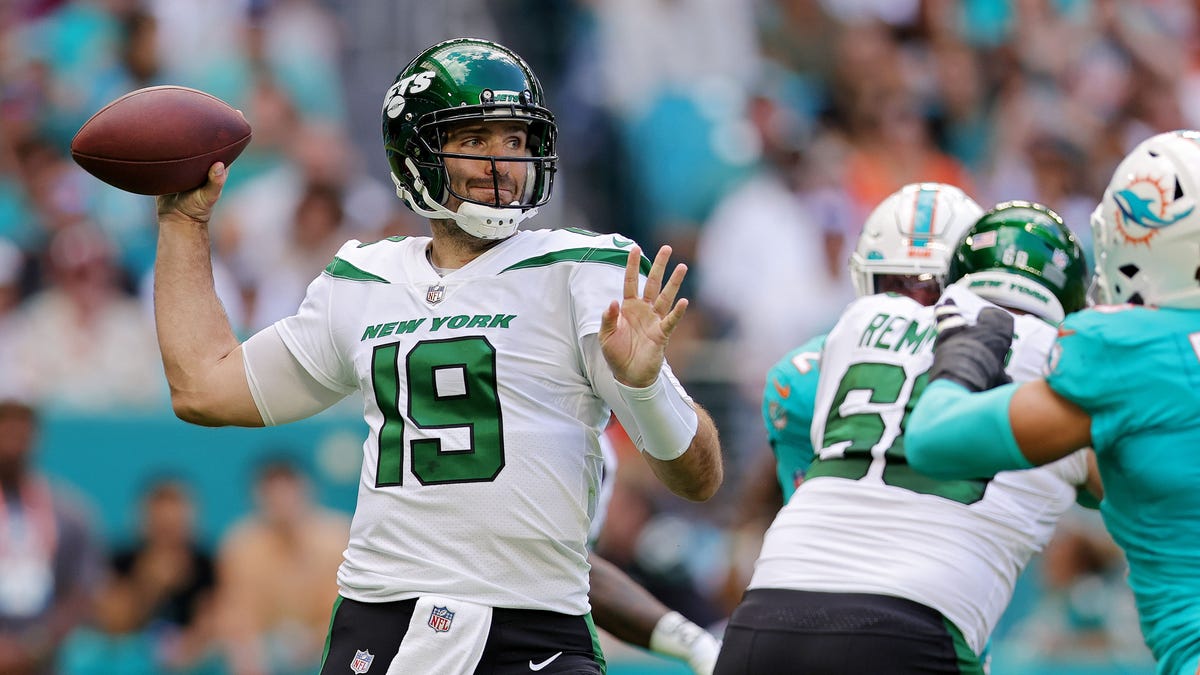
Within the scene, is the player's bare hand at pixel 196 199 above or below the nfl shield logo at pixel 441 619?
above

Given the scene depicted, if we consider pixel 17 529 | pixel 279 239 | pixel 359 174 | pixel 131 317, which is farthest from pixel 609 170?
pixel 17 529

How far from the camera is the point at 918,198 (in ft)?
18.9

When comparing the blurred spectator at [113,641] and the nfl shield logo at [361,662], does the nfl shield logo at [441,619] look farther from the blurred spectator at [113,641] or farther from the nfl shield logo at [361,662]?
the blurred spectator at [113,641]

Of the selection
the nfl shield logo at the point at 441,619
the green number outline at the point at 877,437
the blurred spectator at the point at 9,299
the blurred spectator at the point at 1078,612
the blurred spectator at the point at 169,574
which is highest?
the green number outline at the point at 877,437

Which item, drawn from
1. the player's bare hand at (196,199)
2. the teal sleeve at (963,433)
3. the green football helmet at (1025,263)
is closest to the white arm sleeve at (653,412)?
the teal sleeve at (963,433)

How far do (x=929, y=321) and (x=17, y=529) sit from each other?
5.91 meters

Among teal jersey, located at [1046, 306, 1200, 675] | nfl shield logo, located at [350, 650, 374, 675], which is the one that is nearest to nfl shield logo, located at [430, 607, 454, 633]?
nfl shield logo, located at [350, 650, 374, 675]

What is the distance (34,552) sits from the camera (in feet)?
30.0

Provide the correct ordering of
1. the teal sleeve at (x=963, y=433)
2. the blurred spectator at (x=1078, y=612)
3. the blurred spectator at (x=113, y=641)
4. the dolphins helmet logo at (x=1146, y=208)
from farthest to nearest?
the blurred spectator at (x=113, y=641) → the blurred spectator at (x=1078, y=612) → the dolphins helmet logo at (x=1146, y=208) → the teal sleeve at (x=963, y=433)

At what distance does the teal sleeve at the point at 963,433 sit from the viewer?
4.00 meters

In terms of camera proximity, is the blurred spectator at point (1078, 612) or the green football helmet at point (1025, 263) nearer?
the green football helmet at point (1025, 263)

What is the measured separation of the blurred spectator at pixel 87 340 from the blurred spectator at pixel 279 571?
41.8 inches

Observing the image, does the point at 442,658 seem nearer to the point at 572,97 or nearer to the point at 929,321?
the point at 929,321

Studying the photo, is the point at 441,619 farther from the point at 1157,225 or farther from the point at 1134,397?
the point at 1157,225
